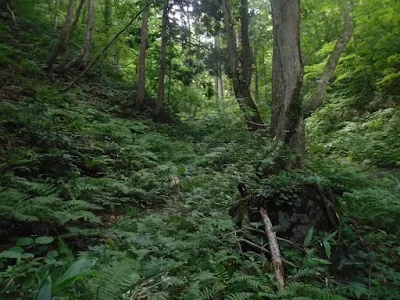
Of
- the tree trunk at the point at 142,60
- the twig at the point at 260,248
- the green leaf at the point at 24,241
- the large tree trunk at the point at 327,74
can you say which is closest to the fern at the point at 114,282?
the green leaf at the point at 24,241

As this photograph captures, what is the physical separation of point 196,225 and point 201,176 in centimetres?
189

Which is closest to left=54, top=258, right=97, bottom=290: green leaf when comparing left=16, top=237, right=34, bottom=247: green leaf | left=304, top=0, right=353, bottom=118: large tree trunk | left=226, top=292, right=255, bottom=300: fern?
left=226, top=292, right=255, bottom=300: fern

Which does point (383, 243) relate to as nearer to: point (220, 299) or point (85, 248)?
point (220, 299)

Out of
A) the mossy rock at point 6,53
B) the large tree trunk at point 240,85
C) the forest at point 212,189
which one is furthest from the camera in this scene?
the large tree trunk at point 240,85

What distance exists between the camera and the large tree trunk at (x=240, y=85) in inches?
364

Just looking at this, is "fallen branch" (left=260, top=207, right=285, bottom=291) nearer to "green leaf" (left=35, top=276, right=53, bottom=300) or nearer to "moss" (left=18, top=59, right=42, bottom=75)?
"green leaf" (left=35, top=276, right=53, bottom=300)

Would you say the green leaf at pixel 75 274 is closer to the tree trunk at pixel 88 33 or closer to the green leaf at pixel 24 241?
the green leaf at pixel 24 241

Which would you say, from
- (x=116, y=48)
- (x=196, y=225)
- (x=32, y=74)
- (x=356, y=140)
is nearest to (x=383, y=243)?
(x=196, y=225)

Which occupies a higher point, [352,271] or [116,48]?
[116,48]

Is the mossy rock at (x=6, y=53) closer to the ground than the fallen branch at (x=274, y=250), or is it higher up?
higher up

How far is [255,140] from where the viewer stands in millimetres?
7258

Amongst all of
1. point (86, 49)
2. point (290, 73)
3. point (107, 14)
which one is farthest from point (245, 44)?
point (107, 14)

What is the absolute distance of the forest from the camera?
7.98 feet

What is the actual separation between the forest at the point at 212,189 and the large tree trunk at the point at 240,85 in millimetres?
62
